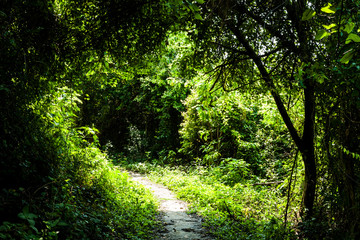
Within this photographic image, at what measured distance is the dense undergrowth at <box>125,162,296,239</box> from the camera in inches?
185

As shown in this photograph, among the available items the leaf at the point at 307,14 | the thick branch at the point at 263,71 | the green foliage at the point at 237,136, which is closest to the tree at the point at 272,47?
the thick branch at the point at 263,71

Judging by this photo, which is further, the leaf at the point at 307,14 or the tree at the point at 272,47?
the tree at the point at 272,47

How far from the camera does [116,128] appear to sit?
66.7ft

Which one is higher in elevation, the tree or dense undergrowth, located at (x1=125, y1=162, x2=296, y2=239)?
the tree

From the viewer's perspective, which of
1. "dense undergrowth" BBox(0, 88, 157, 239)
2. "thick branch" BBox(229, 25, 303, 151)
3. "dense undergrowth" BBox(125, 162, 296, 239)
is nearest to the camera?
"dense undergrowth" BBox(0, 88, 157, 239)

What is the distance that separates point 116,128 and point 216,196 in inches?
576

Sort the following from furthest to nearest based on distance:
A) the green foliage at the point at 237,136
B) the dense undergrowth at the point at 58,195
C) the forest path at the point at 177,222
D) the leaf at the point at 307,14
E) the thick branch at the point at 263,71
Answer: the green foliage at the point at 237,136 → the forest path at the point at 177,222 → the thick branch at the point at 263,71 → the dense undergrowth at the point at 58,195 → the leaf at the point at 307,14

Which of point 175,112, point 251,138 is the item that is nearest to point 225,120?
point 251,138

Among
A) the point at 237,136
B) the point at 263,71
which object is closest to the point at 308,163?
the point at 263,71

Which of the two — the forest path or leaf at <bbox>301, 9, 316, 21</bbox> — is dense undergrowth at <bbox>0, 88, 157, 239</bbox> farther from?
leaf at <bbox>301, 9, 316, 21</bbox>

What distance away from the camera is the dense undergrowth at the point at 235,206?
15.4 feet

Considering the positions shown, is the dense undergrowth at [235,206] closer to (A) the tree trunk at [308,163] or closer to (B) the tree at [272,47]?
(A) the tree trunk at [308,163]

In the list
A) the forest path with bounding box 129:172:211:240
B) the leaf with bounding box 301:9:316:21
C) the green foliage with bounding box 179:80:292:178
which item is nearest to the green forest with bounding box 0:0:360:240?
the leaf with bounding box 301:9:316:21

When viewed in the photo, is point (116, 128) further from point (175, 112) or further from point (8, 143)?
point (8, 143)
